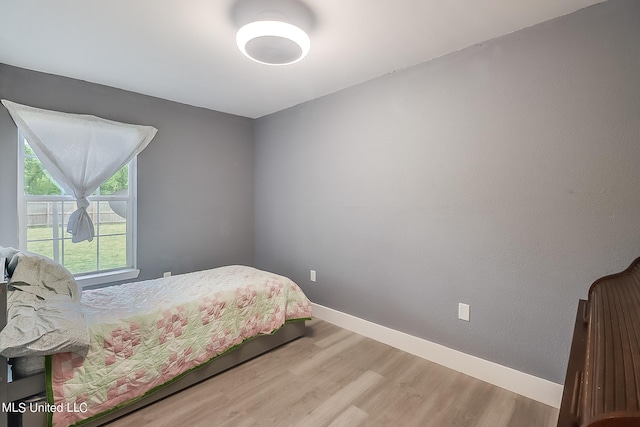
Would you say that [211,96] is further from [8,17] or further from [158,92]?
[8,17]

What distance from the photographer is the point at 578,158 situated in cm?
Result: 171

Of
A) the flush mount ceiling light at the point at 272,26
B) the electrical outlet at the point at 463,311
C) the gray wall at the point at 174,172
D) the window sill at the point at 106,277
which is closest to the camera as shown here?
the flush mount ceiling light at the point at 272,26

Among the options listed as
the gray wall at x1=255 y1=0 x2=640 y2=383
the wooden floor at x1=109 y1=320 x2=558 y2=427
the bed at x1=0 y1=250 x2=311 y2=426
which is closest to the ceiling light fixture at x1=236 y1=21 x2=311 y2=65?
the gray wall at x1=255 y1=0 x2=640 y2=383

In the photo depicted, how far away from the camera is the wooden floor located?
5.54 ft

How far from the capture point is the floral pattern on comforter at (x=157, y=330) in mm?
1529

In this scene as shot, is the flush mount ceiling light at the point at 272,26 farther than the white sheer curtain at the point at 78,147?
No

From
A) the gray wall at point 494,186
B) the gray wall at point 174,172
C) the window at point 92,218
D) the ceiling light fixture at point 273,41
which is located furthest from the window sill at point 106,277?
the ceiling light fixture at point 273,41

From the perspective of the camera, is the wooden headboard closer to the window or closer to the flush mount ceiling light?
the flush mount ceiling light

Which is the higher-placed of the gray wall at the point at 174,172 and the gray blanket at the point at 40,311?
the gray wall at the point at 174,172

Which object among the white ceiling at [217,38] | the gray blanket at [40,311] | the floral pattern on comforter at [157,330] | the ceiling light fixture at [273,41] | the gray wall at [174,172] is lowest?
the floral pattern on comforter at [157,330]

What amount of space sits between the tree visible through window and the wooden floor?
1744mm

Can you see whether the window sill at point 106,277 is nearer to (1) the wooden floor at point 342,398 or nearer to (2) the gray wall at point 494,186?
(1) the wooden floor at point 342,398

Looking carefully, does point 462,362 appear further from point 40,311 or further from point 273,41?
point 40,311

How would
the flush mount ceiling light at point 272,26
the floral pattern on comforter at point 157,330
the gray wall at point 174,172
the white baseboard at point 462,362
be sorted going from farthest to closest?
the gray wall at point 174,172 < the white baseboard at point 462,362 < the flush mount ceiling light at point 272,26 < the floral pattern on comforter at point 157,330
